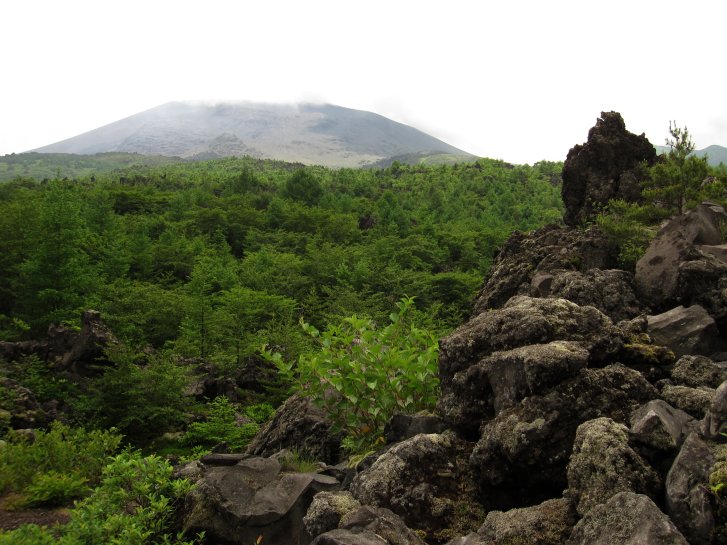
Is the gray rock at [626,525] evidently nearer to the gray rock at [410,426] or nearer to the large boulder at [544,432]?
the large boulder at [544,432]

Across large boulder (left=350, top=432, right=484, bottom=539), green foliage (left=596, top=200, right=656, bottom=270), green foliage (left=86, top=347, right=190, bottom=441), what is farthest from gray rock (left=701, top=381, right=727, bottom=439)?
green foliage (left=86, top=347, right=190, bottom=441)

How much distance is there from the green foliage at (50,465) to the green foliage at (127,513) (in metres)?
1.23

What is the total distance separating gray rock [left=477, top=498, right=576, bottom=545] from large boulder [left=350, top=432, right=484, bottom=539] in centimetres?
81

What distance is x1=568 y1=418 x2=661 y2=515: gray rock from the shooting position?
425 centimetres

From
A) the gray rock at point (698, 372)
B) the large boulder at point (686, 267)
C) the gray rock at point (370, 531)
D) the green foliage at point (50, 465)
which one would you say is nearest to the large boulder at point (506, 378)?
the gray rock at point (698, 372)

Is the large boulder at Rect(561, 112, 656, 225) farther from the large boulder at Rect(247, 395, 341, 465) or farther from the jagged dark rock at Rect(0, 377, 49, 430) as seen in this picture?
the jagged dark rock at Rect(0, 377, 49, 430)

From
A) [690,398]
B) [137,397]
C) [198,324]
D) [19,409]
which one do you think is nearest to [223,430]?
[137,397]

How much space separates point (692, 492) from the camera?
381cm

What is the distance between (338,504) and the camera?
5.47 m

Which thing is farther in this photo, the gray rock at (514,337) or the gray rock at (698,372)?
the gray rock at (514,337)

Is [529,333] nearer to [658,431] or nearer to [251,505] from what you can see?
[658,431]

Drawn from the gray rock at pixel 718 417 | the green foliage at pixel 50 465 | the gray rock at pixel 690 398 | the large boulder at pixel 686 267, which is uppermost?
the large boulder at pixel 686 267

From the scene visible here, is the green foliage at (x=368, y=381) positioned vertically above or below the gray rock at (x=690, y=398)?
below

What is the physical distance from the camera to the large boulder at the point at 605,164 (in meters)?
19.4
